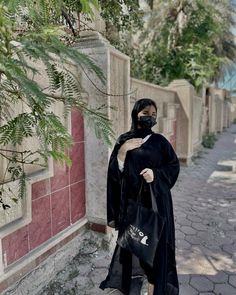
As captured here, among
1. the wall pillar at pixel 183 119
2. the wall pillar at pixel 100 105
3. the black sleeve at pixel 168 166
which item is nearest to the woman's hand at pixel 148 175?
the black sleeve at pixel 168 166

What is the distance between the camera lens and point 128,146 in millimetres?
2459

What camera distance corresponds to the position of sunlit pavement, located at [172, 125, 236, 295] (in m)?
3.04

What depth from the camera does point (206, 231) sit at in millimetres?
4258

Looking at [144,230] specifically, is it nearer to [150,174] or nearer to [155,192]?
[155,192]

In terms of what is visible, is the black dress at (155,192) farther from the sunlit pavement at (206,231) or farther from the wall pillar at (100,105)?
the wall pillar at (100,105)

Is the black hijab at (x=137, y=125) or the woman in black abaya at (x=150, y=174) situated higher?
the black hijab at (x=137, y=125)

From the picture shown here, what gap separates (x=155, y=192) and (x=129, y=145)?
406 millimetres

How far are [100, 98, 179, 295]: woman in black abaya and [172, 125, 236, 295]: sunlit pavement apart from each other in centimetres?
49

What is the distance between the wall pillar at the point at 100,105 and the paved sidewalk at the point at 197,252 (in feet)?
1.52

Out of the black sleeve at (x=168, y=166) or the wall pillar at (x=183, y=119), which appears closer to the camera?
the black sleeve at (x=168, y=166)

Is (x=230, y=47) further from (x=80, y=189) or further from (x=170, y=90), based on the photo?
(x=80, y=189)

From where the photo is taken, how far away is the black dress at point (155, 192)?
8.02 ft

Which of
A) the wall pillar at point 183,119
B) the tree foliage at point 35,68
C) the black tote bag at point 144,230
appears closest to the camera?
the tree foliage at point 35,68

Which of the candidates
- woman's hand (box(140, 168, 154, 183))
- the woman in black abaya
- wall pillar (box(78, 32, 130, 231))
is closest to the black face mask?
the woman in black abaya
